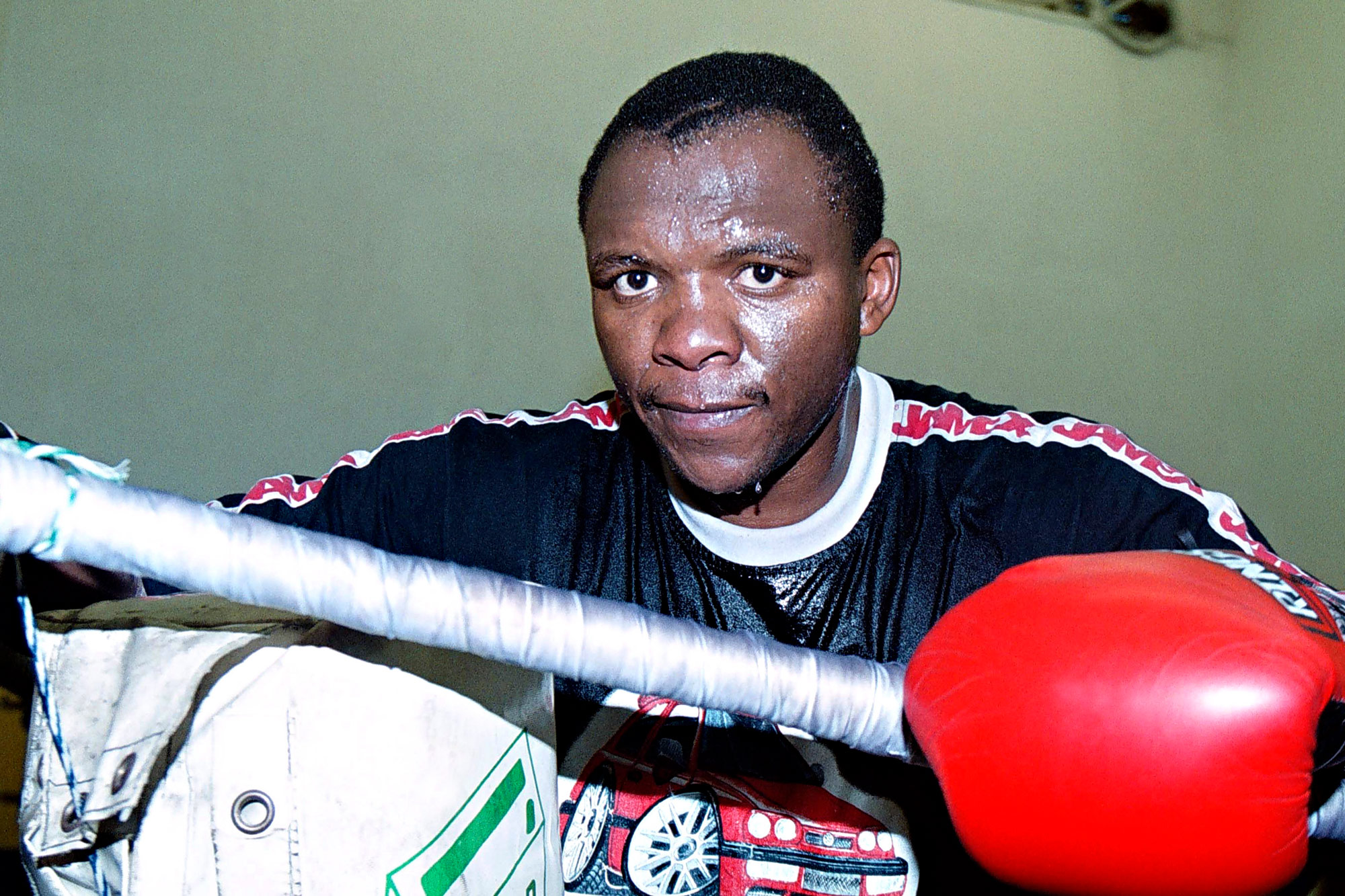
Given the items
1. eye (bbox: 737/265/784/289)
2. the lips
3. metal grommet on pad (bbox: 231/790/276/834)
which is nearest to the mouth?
the lips

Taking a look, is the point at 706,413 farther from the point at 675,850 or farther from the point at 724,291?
the point at 675,850

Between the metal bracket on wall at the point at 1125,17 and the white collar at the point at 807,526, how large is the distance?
2.31 metres

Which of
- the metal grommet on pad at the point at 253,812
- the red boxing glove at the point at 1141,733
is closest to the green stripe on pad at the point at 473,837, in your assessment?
the metal grommet on pad at the point at 253,812

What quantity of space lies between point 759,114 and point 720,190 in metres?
0.11

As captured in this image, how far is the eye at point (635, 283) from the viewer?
106 cm

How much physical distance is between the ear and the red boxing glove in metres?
0.57

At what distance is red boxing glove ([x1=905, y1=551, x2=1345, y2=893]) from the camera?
1.95ft

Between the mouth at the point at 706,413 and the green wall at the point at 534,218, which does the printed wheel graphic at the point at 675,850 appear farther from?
the green wall at the point at 534,218

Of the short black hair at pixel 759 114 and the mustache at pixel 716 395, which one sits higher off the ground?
the short black hair at pixel 759 114

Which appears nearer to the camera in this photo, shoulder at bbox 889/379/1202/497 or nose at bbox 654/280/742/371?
nose at bbox 654/280/742/371

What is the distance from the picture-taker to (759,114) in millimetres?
1063

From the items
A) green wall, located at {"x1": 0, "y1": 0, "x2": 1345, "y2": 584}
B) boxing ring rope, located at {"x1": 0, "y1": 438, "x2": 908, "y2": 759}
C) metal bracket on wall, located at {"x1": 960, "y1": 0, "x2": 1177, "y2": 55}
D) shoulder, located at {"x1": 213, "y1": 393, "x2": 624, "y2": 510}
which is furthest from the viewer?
metal bracket on wall, located at {"x1": 960, "y1": 0, "x2": 1177, "y2": 55}

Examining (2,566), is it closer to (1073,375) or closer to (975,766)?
(975,766)

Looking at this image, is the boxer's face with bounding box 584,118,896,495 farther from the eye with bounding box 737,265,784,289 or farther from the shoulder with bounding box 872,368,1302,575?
the shoulder with bounding box 872,368,1302,575
